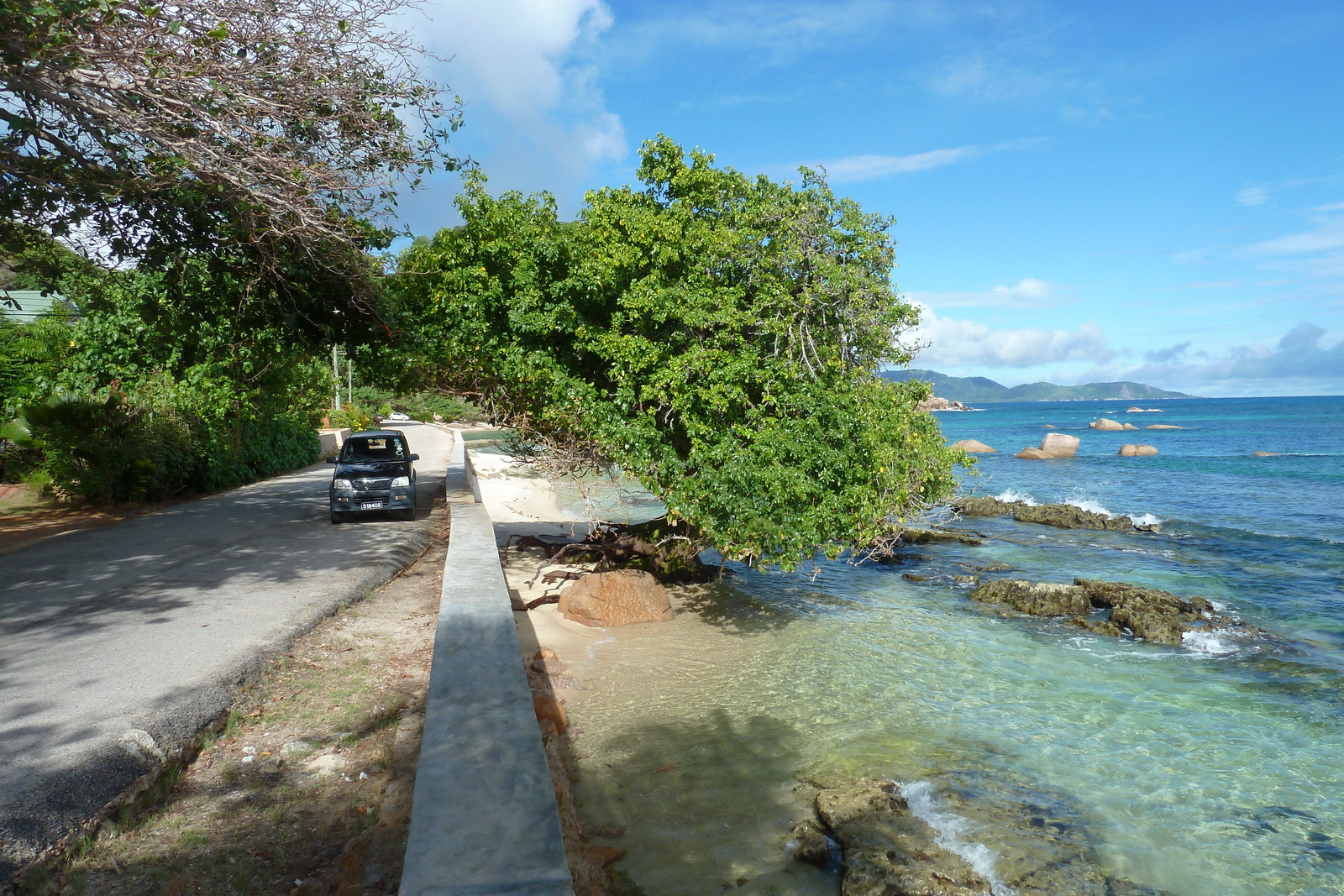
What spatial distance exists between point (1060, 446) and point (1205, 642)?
151 feet

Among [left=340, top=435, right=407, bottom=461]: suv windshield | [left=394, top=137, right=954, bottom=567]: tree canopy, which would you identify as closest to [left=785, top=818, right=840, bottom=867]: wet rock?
[left=394, top=137, right=954, bottom=567]: tree canopy

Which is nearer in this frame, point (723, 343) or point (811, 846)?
point (811, 846)

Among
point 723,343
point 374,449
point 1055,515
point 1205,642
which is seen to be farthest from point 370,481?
point 1055,515

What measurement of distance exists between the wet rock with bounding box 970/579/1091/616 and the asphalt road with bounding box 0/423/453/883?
34.3 ft

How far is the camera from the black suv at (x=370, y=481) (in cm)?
1526

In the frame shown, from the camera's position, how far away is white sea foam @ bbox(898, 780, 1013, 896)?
597cm

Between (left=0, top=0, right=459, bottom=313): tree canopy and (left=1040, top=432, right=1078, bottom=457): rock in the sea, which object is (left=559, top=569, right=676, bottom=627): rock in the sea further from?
(left=1040, top=432, right=1078, bottom=457): rock in the sea

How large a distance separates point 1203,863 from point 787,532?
16.5ft

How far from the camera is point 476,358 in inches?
539

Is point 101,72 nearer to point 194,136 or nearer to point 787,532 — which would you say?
point 194,136

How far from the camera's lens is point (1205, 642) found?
491 inches

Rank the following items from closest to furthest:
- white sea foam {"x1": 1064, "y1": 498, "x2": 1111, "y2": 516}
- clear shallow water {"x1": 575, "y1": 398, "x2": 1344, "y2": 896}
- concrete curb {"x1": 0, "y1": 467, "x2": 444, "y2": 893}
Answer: concrete curb {"x1": 0, "y1": 467, "x2": 444, "y2": 893}, clear shallow water {"x1": 575, "y1": 398, "x2": 1344, "y2": 896}, white sea foam {"x1": 1064, "y1": 498, "x2": 1111, "y2": 516}

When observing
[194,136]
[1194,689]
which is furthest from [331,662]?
[1194,689]

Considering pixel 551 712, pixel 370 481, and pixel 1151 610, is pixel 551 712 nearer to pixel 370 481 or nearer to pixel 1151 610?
pixel 370 481
